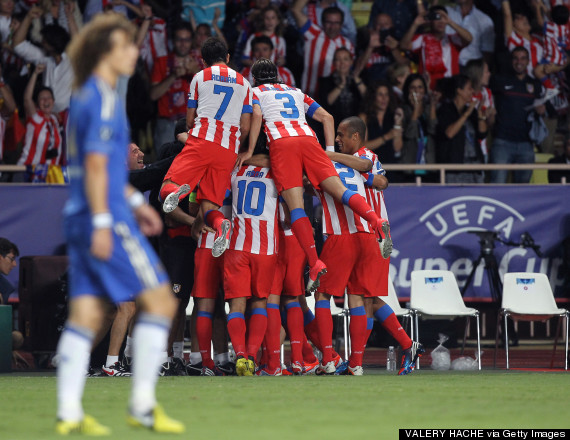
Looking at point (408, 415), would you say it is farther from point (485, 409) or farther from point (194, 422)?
point (194, 422)

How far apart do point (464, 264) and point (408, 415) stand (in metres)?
7.38

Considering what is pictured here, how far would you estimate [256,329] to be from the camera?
8781mm

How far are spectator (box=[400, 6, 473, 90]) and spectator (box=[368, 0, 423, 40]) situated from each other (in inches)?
9.0

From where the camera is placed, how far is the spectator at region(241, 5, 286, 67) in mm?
13422

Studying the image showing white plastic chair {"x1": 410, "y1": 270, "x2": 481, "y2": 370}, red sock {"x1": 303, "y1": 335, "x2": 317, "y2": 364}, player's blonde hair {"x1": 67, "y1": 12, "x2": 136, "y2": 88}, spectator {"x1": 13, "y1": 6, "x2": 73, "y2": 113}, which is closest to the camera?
player's blonde hair {"x1": 67, "y1": 12, "x2": 136, "y2": 88}

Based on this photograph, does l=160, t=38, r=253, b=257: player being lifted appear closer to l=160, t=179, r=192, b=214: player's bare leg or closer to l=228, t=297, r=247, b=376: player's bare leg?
l=160, t=179, r=192, b=214: player's bare leg

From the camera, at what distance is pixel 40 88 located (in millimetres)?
13070

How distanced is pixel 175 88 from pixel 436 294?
14.6ft

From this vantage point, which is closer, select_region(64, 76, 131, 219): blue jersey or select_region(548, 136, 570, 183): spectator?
select_region(64, 76, 131, 219): blue jersey

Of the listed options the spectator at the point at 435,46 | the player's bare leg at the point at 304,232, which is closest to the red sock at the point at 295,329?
the player's bare leg at the point at 304,232

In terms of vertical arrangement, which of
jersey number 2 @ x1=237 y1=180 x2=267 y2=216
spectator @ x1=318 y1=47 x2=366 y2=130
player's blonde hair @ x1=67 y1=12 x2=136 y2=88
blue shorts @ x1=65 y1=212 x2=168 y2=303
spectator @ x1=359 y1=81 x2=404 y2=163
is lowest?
Result: blue shorts @ x1=65 y1=212 x2=168 y2=303

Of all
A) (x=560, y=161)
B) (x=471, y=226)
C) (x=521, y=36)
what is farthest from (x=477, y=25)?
→ (x=471, y=226)

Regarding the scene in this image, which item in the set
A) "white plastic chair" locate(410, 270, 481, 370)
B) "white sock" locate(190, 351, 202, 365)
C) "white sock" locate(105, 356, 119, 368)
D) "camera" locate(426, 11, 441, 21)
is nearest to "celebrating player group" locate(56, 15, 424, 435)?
"white sock" locate(190, 351, 202, 365)

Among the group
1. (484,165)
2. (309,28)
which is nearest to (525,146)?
(484,165)
